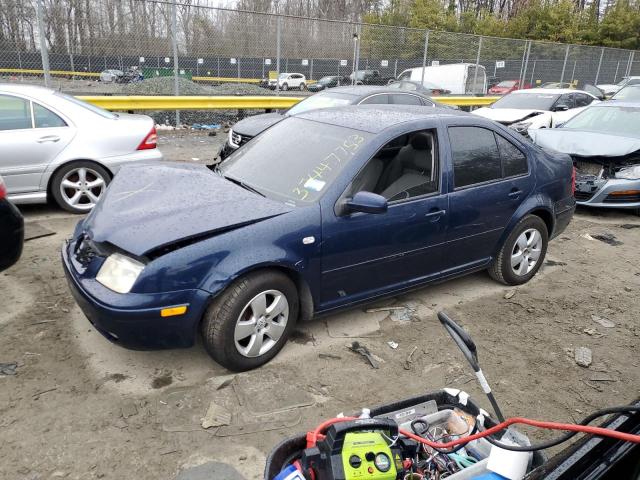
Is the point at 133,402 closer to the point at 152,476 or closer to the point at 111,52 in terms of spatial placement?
the point at 152,476

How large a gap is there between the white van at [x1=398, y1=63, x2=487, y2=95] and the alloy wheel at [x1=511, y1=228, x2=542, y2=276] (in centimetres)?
1278

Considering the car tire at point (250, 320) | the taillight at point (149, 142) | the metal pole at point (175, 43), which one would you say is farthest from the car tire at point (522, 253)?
the metal pole at point (175, 43)

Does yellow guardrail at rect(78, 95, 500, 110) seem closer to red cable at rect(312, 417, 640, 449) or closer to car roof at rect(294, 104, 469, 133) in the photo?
car roof at rect(294, 104, 469, 133)

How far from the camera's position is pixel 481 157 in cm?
427

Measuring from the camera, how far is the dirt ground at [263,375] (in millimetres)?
2678

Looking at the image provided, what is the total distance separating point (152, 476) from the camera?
250 centimetres

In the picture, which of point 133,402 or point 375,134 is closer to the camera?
point 133,402

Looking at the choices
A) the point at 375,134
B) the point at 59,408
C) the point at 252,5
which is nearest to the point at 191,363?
the point at 59,408

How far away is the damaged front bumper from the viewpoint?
701 centimetres

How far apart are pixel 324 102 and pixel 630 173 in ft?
16.0

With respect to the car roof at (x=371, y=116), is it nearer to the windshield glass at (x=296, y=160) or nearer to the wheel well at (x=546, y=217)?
the windshield glass at (x=296, y=160)

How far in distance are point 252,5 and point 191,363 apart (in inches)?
977

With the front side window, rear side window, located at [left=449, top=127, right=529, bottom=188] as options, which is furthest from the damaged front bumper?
the front side window

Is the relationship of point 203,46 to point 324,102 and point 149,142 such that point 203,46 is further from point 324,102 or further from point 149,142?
point 149,142
